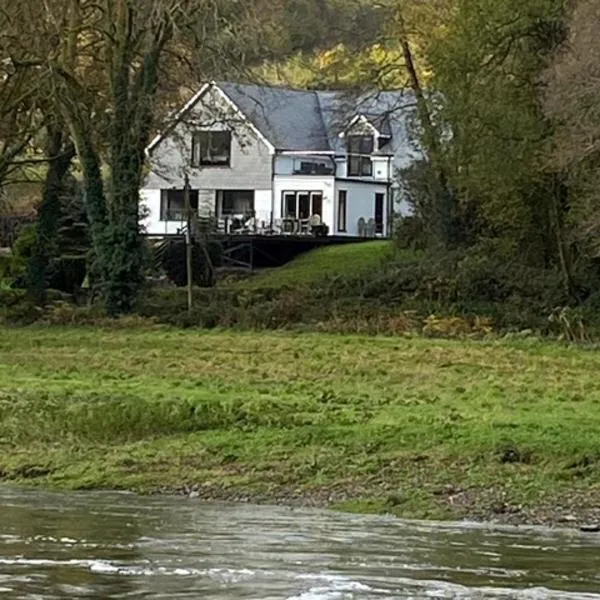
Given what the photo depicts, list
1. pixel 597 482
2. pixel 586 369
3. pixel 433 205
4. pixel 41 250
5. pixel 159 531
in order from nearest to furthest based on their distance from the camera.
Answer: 1. pixel 159 531
2. pixel 597 482
3. pixel 586 369
4. pixel 41 250
5. pixel 433 205

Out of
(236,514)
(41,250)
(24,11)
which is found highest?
(24,11)

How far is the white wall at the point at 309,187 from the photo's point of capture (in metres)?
79.4

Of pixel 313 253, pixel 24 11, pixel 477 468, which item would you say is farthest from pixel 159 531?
pixel 313 253

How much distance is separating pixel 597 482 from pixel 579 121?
21.6m

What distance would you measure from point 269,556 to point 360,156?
69.6 m

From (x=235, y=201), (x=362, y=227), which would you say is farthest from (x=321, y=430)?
(x=235, y=201)

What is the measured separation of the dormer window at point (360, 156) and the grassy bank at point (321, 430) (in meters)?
49.4

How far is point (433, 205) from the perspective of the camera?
182 ft

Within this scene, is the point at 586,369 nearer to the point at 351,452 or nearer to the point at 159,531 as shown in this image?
the point at 351,452

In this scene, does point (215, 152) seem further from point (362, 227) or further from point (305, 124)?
point (362, 227)

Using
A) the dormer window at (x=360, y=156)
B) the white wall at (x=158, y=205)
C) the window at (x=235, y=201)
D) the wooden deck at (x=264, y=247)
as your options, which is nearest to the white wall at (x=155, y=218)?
the white wall at (x=158, y=205)

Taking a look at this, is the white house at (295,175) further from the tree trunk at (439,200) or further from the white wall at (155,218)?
the tree trunk at (439,200)

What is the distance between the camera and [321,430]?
20484mm

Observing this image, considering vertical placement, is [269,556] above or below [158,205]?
below
